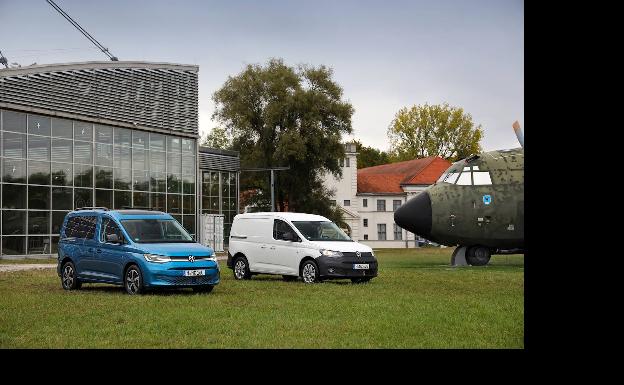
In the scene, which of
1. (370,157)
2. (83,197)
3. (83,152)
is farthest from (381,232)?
(83,152)

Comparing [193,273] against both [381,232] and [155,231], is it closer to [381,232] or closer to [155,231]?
[155,231]

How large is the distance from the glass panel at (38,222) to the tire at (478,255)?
19529 mm

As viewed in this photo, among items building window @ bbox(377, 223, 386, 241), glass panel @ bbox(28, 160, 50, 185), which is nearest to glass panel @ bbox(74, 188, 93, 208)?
glass panel @ bbox(28, 160, 50, 185)

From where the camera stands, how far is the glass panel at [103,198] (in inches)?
1708

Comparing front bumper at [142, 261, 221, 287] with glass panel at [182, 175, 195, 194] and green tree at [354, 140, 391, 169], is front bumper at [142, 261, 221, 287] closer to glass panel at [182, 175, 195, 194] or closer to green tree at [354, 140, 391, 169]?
glass panel at [182, 175, 195, 194]

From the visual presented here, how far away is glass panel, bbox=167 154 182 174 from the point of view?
161ft

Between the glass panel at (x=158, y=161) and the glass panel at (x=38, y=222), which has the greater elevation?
the glass panel at (x=158, y=161)

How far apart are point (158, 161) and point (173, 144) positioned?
1.69 meters

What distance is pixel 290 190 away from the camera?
59.1 meters

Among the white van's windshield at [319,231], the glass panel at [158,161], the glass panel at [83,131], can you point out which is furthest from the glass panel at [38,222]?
the white van's windshield at [319,231]

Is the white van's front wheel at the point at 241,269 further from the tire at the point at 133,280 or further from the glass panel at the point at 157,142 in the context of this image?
the glass panel at the point at 157,142

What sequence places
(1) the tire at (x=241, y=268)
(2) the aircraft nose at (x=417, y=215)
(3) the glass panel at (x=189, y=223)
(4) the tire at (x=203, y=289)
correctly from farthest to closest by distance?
(3) the glass panel at (x=189, y=223) → (2) the aircraft nose at (x=417, y=215) → (1) the tire at (x=241, y=268) → (4) the tire at (x=203, y=289)
